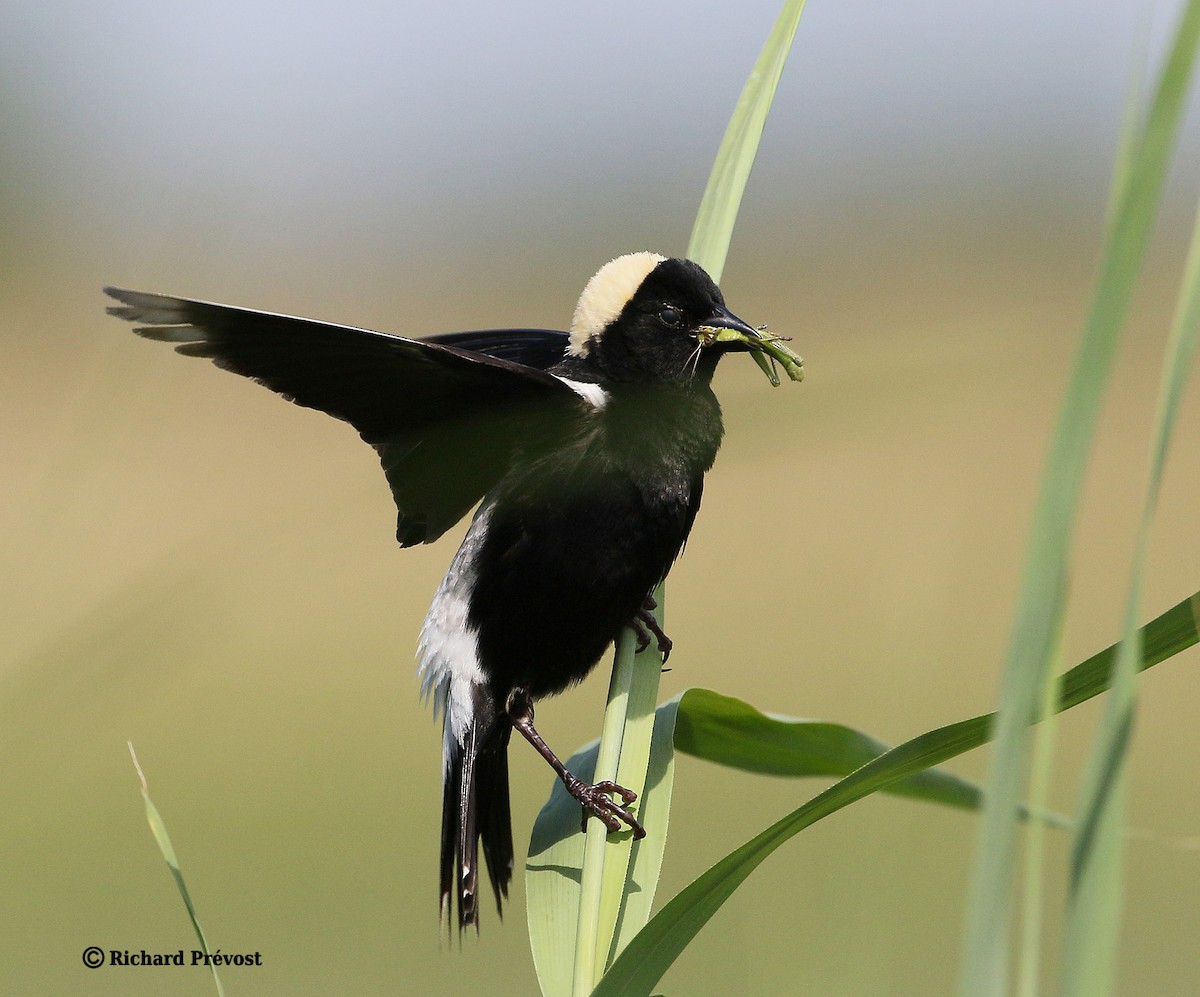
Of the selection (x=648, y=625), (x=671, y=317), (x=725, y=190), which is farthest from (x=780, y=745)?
(x=671, y=317)

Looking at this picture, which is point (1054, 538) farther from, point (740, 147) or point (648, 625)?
point (648, 625)

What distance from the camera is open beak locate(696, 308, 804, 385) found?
1321mm

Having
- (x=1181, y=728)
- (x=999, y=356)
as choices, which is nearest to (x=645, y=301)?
(x=999, y=356)

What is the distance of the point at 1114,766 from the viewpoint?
46 cm

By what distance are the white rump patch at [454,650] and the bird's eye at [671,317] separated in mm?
377

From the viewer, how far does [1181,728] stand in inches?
176

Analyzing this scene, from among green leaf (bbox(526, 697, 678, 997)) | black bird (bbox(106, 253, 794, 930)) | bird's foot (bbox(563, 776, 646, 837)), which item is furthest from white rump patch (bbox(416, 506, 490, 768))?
bird's foot (bbox(563, 776, 646, 837))

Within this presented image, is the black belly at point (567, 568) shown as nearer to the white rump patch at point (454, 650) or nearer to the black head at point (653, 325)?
the white rump patch at point (454, 650)

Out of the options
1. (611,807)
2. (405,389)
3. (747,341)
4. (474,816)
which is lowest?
(474,816)

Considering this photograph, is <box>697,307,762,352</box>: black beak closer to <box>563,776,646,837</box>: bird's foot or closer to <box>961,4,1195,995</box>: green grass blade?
<box>563,776,646,837</box>: bird's foot

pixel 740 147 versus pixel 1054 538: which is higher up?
pixel 740 147

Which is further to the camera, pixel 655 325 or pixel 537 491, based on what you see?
pixel 655 325

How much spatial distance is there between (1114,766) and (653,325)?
3.78 feet

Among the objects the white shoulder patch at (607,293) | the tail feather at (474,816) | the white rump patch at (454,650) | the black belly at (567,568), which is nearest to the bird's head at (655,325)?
the white shoulder patch at (607,293)
